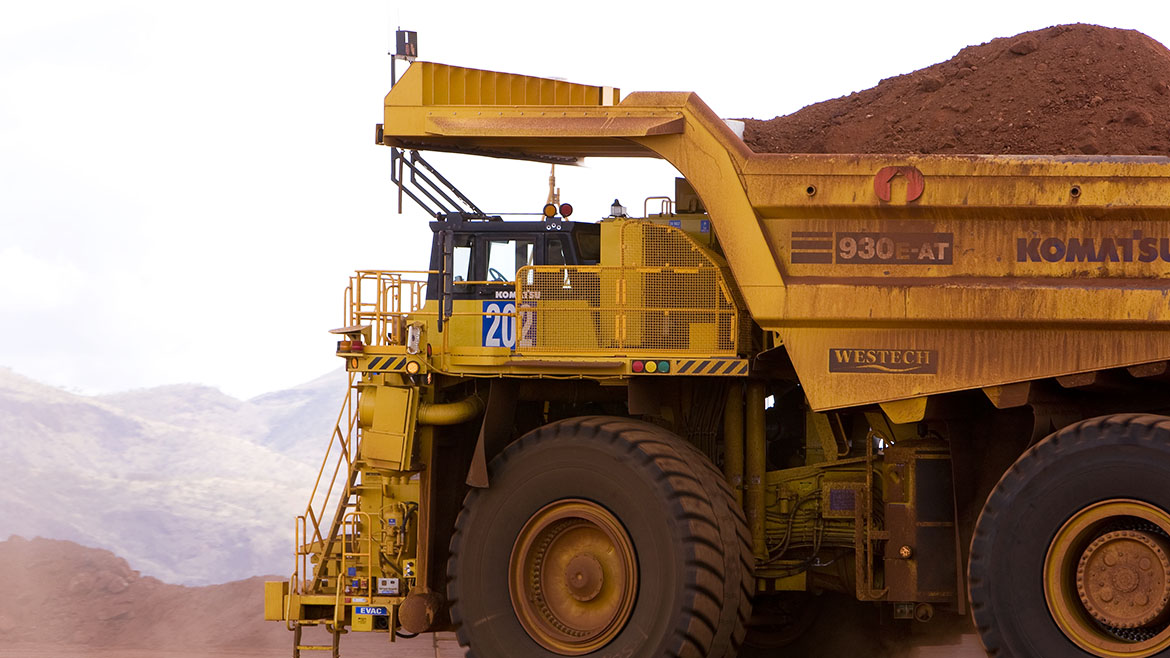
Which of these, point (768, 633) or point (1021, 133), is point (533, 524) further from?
point (1021, 133)

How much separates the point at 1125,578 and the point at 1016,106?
446 cm

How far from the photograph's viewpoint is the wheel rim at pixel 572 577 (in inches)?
361

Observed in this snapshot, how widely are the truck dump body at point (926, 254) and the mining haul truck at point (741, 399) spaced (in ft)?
0.06

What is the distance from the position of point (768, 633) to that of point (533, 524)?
2837mm

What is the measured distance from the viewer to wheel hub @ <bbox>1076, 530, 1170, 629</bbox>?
793 centimetres

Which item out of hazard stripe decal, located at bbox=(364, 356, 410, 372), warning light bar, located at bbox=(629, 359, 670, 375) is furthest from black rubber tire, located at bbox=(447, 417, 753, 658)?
hazard stripe decal, located at bbox=(364, 356, 410, 372)

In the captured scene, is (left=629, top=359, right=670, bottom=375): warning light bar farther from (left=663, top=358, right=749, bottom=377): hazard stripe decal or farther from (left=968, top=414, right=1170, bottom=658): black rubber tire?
(left=968, top=414, right=1170, bottom=658): black rubber tire

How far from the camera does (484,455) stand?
31.4 ft

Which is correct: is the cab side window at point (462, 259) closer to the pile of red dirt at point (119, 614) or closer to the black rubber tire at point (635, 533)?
the black rubber tire at point (635, 533)

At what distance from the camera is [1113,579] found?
8.04 m

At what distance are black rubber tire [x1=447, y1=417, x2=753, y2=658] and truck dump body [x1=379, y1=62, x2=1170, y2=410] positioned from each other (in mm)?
1065

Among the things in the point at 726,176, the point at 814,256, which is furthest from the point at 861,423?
the point at 726,176

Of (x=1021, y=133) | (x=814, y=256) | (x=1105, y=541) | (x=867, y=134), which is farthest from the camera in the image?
(x=867, y=134)

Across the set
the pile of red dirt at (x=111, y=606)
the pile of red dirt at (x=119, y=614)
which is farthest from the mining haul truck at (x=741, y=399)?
the pile of red dirt at (x=111, y=606)
